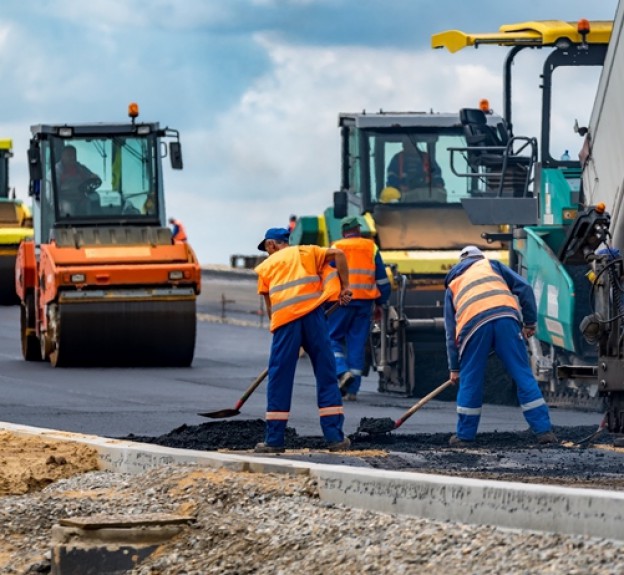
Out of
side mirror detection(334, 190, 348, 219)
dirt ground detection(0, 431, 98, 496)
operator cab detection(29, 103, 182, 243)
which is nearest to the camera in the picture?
dirt ground detection(0, 431, 98, 496)

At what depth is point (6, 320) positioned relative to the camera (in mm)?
27719

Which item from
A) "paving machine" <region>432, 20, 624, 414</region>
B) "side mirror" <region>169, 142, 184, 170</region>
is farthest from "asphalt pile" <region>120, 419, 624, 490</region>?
"side mirror" <region>169, 142, 184, 170</region>

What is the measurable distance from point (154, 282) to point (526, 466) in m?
10.1

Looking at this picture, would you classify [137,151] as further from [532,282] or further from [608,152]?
[608,152]

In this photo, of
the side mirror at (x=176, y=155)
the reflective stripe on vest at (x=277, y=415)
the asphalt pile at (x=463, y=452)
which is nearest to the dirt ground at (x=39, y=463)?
the asphalt pile at (x=463, y=452)

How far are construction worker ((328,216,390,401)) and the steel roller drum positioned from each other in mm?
3052

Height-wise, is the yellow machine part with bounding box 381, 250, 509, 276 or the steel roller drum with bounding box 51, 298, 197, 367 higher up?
the yellow machine part with bounding box 381, 250, 509, 276

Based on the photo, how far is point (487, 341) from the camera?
12273mm

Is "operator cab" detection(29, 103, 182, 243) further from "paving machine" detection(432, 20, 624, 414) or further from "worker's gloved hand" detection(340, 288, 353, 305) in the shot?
"worker's gloved hand" detection(340, 288, 353, 305)

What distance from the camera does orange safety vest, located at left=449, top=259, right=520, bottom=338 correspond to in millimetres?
12305

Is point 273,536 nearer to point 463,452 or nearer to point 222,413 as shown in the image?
point 463,452

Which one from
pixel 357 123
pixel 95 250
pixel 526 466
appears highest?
pixel 357 123

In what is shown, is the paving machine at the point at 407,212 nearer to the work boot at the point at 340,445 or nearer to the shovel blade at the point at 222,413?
the shovel blade at the point at 222,413

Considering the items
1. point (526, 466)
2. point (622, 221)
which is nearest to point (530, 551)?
point (526, 466)
